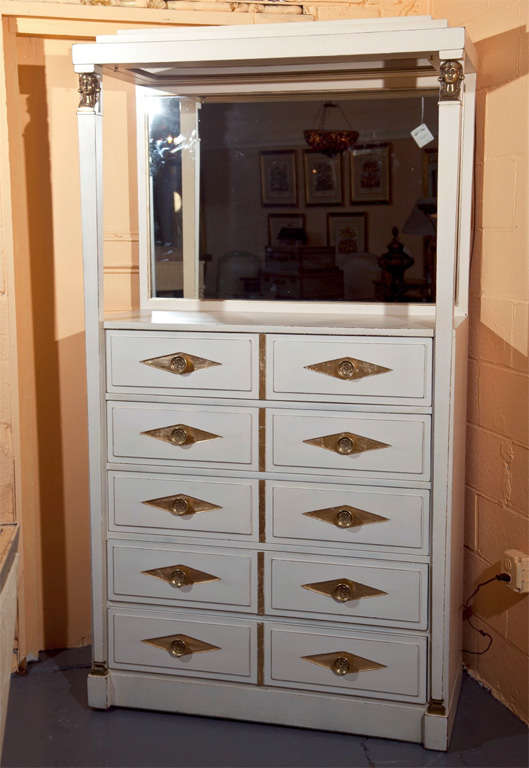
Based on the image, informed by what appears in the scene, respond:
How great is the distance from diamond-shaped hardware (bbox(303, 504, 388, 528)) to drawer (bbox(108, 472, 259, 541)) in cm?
18

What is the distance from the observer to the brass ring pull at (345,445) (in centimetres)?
266

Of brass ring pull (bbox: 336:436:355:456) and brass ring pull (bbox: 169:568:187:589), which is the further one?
brass ring pull (bbox: 169:568:187:589)

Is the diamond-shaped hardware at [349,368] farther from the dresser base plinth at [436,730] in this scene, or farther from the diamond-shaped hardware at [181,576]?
the dresser base plinth at [436,730]

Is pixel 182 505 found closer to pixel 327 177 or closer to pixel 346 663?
pixel 346 663

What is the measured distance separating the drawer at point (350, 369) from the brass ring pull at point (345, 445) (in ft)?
0.35

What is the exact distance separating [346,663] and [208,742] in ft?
1.44

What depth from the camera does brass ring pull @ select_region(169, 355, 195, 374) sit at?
2725mm

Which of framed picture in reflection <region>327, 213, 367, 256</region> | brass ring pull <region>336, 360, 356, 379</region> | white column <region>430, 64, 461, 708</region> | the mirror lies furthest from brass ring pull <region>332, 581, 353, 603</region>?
framed picture in reflection <region>327, 213, 367, 256</region>

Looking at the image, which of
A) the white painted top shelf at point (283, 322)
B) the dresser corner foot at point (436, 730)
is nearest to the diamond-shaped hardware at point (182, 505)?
the white painted top shelf at point (283, 322)

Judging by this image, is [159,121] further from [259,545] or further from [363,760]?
[363,760]

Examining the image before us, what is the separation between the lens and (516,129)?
275 centimetres

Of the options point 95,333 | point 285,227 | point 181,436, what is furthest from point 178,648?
point 285,227

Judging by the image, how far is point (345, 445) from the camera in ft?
8.73

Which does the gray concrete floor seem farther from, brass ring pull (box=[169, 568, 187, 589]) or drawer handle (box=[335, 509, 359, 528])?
drawer handle (box=[335, 509, 359, 528])
